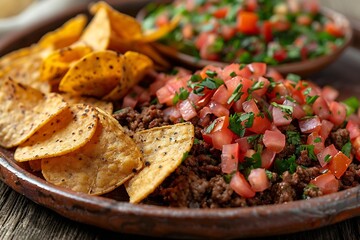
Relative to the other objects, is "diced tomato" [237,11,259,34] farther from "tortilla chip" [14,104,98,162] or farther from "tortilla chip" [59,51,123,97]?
"tortilla chip" [14,104,98,162]

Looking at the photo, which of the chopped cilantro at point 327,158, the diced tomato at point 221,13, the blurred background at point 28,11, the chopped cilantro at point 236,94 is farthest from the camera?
the blurred background at point 28,11

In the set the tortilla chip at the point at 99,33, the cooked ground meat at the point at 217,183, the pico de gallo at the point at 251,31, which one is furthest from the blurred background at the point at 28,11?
the cooked ground meat at the point at 217,183

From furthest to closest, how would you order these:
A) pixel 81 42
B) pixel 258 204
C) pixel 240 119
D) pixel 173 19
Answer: pixel 173 19 → pixel 81 42 → pixel 240 119 → pixel 258 204

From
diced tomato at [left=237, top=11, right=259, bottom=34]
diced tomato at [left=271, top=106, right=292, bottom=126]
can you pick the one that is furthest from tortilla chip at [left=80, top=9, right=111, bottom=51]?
diced tomato at [left=271, top=106, right=292, bottom=126]

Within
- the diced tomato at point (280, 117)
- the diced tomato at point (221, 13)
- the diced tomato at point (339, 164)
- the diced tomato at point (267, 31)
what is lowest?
the diced tomato at point (267, 31)

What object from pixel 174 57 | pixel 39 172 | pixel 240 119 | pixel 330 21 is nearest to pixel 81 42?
pixel 174 57

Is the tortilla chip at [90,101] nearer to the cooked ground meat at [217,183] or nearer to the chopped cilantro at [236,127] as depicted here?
the cooked ground meat at [217,183]

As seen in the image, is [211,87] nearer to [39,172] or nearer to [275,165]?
[275,165]
